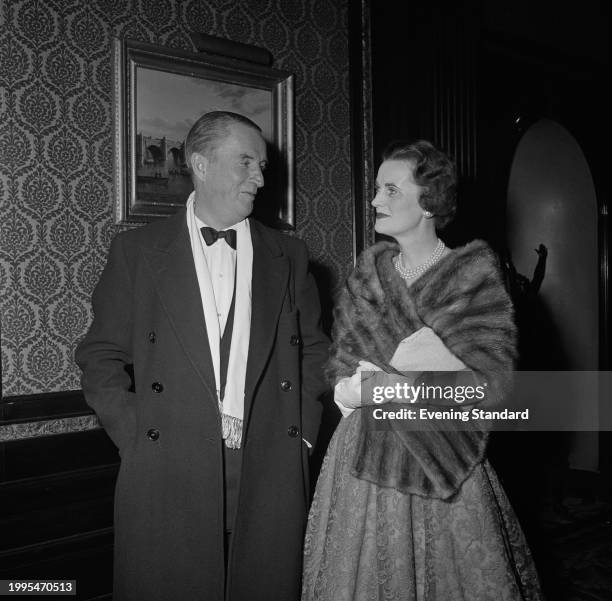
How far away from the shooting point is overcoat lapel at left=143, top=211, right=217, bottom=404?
2.15 metres

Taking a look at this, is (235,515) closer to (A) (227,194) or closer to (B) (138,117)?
(A) (227,194)

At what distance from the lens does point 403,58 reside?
3.86m

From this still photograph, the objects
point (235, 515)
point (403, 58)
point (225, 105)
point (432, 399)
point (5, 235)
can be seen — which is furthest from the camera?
point (403, 58)

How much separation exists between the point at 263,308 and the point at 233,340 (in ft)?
0.55

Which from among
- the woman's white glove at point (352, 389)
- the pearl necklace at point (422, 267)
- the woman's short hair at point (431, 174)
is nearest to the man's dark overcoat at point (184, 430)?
the woman's white glove at point (352, 389)

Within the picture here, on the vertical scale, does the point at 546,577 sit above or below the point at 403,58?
below

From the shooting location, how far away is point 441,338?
6.63ft

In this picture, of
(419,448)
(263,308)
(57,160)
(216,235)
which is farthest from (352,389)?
(57,160)

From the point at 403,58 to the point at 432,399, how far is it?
2.56 meters

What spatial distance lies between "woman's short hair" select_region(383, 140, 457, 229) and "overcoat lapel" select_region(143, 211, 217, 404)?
81 cm

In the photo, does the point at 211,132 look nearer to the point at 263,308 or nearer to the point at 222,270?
the point at 222,270

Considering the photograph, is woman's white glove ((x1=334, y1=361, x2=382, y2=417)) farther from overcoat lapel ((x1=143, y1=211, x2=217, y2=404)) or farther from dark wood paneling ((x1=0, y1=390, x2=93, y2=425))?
dark wood paneling ((x1=0, y1=390, x2=93, y2=425))

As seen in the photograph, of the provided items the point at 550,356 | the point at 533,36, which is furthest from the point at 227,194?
the point at 550,356

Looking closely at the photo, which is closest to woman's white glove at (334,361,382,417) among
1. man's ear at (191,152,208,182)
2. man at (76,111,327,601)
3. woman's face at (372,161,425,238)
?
man at (76,111,327,601)
